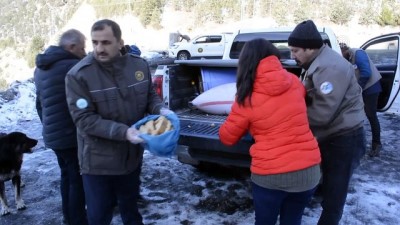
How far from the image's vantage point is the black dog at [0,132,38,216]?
3.65 m

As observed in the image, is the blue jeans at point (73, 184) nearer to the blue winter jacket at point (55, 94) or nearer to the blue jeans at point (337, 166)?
the blue winter jacket at point (55, 94)

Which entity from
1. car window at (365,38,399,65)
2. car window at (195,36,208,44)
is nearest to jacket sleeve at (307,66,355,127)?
car window at (365,38,399,65)

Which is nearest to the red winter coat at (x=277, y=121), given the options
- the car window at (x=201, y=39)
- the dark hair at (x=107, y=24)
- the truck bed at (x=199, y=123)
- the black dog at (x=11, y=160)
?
the dark hair at (x=107, y=24)

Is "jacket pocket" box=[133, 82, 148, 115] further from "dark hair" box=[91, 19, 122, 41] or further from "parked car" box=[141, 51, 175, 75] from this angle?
"parked car" box=[141, 51, 175, 75]

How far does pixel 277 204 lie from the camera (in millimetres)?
2320

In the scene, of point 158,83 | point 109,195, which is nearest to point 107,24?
point 109,195

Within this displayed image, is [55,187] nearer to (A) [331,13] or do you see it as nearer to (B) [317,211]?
(B) [317,211]

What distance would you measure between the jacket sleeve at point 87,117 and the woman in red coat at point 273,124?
74 cm

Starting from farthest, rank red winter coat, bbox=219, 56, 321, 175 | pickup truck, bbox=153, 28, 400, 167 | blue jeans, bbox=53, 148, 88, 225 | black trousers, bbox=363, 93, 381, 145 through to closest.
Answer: black trousers, bbox=363, 93, 381, 145, pickup truck, bbox=153, 28, 400, 167, blue jeans, bbox=53, 148, 88, 225, red winter coat, bbox=219, 56, 321, 175

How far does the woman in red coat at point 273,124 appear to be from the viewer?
7.01ft

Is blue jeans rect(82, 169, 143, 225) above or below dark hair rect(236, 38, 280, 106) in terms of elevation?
below

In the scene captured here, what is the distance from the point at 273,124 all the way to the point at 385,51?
579 cm

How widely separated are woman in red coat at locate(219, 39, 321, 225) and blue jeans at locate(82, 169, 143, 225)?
92 centimetres

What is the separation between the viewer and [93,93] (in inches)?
90.8
